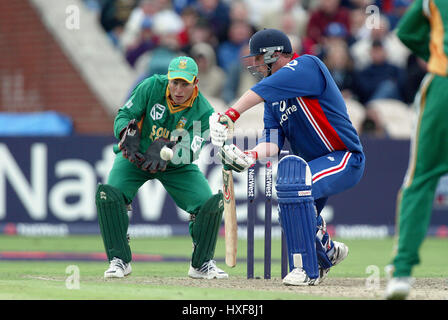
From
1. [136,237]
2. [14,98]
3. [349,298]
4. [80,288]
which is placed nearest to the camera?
[349,298]

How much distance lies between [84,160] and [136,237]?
1.41 m

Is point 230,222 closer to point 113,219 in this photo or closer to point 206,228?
point 206,228

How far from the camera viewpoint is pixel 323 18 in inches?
608

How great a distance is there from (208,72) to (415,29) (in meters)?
9.19

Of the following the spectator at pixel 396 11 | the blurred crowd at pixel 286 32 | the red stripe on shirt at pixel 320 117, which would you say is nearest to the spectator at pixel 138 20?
the blurred crowd at pixel 286 32

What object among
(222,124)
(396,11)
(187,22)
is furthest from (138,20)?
(222,124)

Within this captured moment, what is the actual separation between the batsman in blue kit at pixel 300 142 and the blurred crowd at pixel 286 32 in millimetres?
6941

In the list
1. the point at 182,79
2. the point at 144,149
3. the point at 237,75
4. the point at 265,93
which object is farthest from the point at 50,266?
the point at 237,75

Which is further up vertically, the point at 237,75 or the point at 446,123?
the point at 237,75

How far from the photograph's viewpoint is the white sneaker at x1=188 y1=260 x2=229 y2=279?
7922mm

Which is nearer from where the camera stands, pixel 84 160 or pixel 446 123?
pixel 446 123

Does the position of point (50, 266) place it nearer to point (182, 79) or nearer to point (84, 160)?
point (182, 79)

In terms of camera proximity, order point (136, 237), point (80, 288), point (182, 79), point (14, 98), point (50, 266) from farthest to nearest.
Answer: point (14, 98) < point (136, 237) < point (50, 266) < point (182, 79) < point (80, 288)

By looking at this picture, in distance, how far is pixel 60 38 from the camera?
1538 cm
